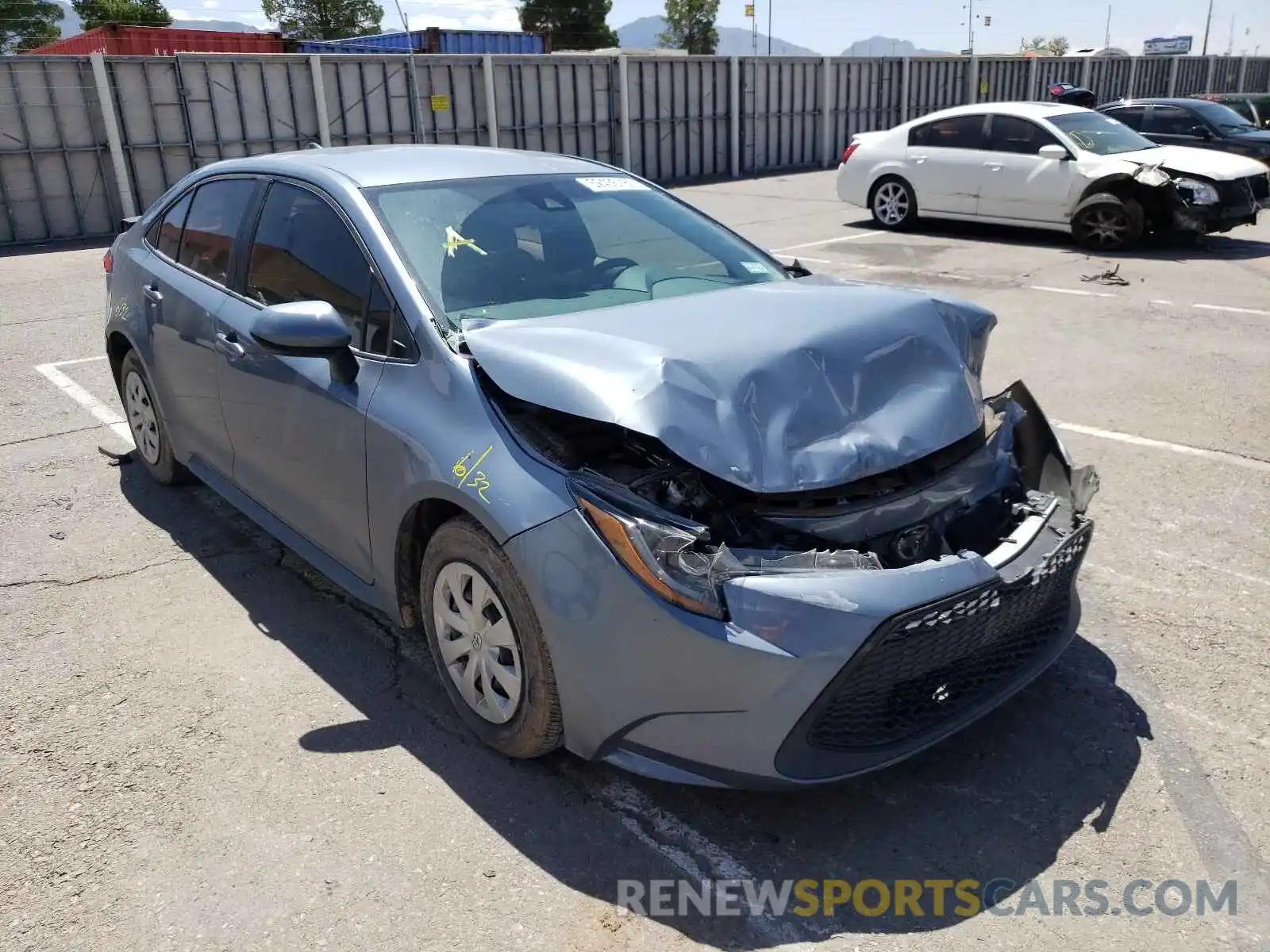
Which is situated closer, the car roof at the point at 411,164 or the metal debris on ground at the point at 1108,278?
the car roof at the point at 411,164

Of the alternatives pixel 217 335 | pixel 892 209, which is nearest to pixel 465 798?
pixel 217 335

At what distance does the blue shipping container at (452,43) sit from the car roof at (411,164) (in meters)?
22.8

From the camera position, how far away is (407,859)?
2.74 m

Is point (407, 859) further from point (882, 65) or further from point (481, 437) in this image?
point (882, 65)

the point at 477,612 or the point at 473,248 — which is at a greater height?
the point at 473,248

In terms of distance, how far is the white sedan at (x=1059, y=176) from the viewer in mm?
11539

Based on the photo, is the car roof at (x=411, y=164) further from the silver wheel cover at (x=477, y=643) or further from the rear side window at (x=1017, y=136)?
the rear side window at (x=1017, y=136)

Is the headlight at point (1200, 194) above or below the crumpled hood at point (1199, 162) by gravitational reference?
below

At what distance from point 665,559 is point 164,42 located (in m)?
26.0

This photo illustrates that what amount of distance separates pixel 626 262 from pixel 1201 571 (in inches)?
104

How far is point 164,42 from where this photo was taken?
78.5 feet

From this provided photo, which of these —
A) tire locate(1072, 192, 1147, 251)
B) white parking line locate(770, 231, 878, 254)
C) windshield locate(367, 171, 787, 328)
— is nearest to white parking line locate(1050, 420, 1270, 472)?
windshield locate(367, 171, 787, 328)

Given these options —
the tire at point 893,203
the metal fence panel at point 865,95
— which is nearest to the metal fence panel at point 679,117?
the metal fence panel at point 865,95

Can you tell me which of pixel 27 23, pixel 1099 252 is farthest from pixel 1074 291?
pixel 27 23
